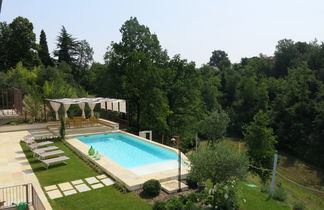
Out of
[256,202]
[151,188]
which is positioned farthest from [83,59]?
[256,202]

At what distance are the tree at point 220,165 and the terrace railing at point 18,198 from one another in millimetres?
4319

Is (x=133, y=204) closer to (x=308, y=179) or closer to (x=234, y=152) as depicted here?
(x=234, y=152)

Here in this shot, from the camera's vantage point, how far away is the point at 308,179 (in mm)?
24562

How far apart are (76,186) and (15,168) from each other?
369 centimetres

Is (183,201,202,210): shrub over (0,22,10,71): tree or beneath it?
beneath

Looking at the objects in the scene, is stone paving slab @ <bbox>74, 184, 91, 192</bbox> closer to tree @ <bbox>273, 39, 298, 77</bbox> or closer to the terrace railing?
the terrace railing

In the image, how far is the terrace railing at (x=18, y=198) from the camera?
685cm

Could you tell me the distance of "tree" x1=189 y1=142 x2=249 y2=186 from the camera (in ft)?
23.4

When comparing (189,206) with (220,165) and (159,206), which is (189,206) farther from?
(220,165)

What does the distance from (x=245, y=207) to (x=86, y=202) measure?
490 cm

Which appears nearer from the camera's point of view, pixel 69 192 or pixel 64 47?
Result: pixel 69 192

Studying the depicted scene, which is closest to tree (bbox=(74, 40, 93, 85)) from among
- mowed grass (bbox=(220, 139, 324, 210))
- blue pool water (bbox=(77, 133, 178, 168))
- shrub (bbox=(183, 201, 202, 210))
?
blue pool water (bbox=(77, 133, 178, 168))

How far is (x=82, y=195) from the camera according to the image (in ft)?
26.8

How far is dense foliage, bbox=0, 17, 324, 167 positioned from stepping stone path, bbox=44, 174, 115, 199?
1061 centimetres
